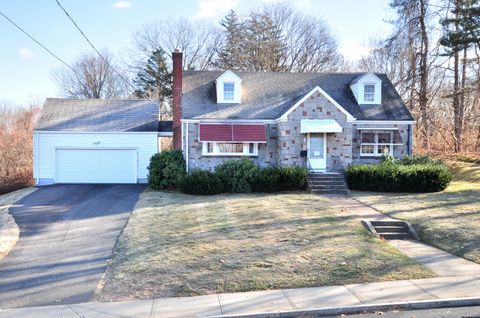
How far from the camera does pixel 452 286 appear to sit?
6781 mm

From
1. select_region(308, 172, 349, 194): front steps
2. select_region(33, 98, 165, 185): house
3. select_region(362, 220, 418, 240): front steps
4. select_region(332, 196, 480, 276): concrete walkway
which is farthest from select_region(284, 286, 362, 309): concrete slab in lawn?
select_region(33, 98, 165, 185): house

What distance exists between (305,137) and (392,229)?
945 cm

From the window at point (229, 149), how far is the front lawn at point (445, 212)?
5562 mm

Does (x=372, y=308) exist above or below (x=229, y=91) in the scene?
below

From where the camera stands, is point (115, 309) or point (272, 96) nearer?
point (115, 309)

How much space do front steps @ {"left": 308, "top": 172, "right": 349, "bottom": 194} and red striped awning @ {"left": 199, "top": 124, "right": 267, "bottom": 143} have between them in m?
3.13

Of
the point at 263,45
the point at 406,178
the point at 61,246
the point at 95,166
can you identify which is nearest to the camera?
the point at 61,246

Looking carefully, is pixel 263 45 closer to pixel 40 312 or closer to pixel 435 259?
pixel 435 259

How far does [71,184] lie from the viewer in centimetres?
2241

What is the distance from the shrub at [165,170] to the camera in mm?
19781

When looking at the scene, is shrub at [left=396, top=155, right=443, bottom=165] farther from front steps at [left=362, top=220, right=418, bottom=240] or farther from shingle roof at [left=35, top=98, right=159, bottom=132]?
shingle roof at [left=35, top=98, right=159, bottom=132]

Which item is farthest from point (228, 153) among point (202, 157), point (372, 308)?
point (372, 308)

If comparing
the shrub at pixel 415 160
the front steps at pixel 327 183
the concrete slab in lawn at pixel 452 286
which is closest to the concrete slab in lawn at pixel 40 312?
the concrete slab in lawn at pixel 452 286

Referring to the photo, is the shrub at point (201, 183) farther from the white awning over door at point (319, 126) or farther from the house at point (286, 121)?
the white awning over door at point (319, 126)
